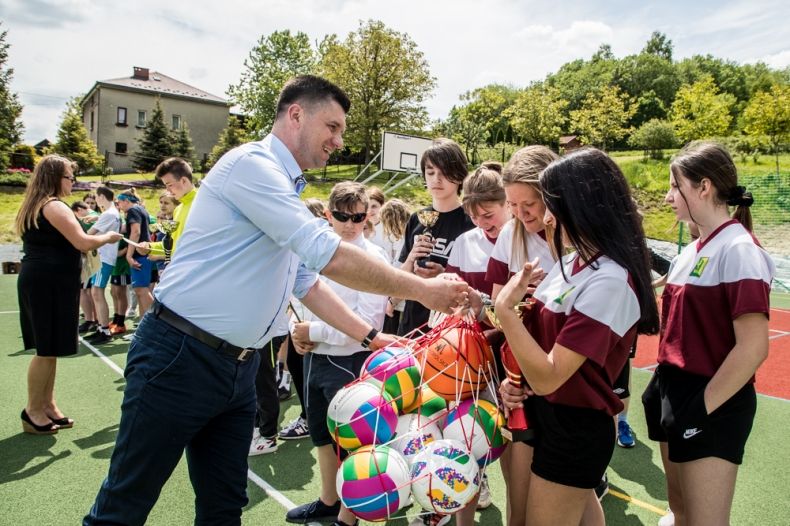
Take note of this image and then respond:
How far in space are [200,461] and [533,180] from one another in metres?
2.06

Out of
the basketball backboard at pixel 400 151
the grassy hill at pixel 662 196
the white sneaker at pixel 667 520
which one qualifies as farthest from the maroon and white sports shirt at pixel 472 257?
the basketball backboard at pixel 400 151

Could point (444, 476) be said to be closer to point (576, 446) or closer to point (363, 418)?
point (363, 418)

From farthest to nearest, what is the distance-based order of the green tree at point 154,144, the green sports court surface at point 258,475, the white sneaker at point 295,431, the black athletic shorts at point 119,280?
the green tree at point 154,144
the black athletic shorts at point 119,280
the white sneaker at point 295,431
the green sports court surface at point 258,475

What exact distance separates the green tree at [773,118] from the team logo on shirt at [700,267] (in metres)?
39.2

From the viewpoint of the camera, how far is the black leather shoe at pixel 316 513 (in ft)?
10.2

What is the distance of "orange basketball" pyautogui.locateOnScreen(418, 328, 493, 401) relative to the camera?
209cm

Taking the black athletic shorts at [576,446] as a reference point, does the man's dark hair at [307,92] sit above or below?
above

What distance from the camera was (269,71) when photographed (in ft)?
153

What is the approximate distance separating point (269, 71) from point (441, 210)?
48.2 metres

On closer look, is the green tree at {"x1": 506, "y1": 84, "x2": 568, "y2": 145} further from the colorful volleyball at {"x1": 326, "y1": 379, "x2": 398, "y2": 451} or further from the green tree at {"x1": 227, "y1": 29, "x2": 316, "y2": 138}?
the colorful volleyball at {"x1": 326, "y1": 379, "x2": 398, "y2": 451}

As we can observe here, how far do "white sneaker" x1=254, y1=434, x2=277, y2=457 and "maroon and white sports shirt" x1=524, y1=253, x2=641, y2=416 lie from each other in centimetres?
301

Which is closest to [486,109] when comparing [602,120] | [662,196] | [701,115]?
[602,120]

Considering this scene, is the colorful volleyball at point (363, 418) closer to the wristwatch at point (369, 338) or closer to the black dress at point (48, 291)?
the wristwatch at point (369, 338)

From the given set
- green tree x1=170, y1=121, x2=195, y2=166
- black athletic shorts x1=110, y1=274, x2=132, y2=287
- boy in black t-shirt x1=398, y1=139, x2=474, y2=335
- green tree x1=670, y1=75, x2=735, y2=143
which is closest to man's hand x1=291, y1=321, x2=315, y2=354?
boy in black t-shirt x1=398, y1=139, x2=474, y2=335
